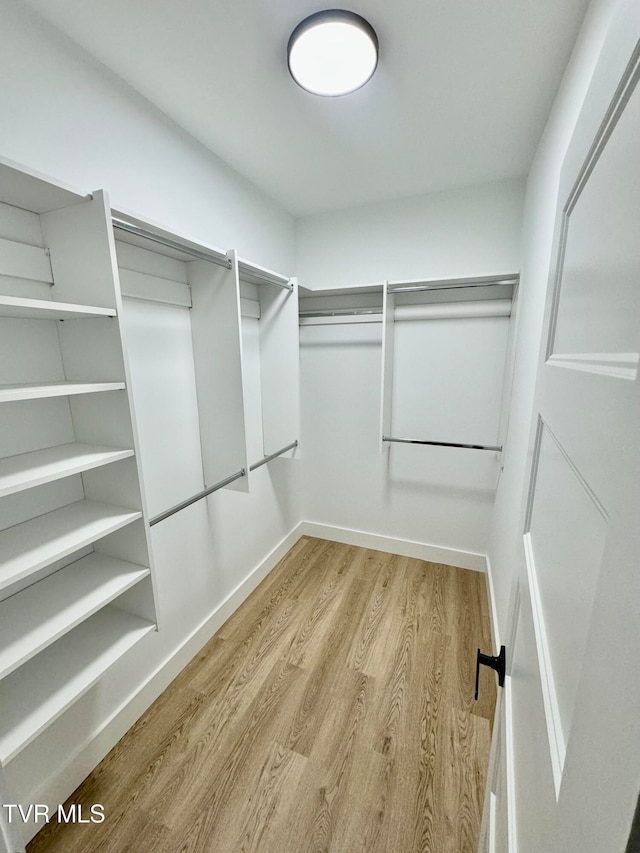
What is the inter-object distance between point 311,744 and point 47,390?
171 cm

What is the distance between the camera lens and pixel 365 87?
52.5 inches

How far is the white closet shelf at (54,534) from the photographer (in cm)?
92

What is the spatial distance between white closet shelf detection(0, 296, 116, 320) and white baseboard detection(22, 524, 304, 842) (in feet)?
5.33

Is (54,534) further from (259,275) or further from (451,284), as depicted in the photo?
(451,284)

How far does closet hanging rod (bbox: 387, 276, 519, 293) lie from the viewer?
6.40ft

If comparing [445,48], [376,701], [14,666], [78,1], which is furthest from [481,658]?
[78,1]

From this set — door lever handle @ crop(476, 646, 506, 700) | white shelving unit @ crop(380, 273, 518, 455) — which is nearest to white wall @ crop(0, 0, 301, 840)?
white shelving unit @ crop(380, 273, 518, 455)

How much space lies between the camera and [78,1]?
1.02 metres

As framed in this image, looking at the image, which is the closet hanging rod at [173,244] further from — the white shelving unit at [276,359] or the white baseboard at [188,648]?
the white baseboard at [188,648]

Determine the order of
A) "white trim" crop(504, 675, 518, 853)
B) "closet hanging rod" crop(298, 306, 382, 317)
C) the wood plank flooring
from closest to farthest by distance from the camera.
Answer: "white trim" crop(504, 675, 518, 853) < the wood plank flooring < "closet hanging rod" crop(298, 306, 382, 317)

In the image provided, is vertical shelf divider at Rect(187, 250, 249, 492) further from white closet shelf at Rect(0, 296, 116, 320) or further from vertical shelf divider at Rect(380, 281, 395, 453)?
vertical shelf divider at Rect(380, 281, 395, 453)

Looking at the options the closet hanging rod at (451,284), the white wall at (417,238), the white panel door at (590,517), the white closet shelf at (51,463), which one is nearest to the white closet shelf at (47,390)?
the white closet shelf at (51,463)

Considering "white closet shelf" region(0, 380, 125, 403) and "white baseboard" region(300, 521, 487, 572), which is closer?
"white closet shelf" region(0, 380, 125, 403)

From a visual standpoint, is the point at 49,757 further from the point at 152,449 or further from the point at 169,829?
the point at 152,449
